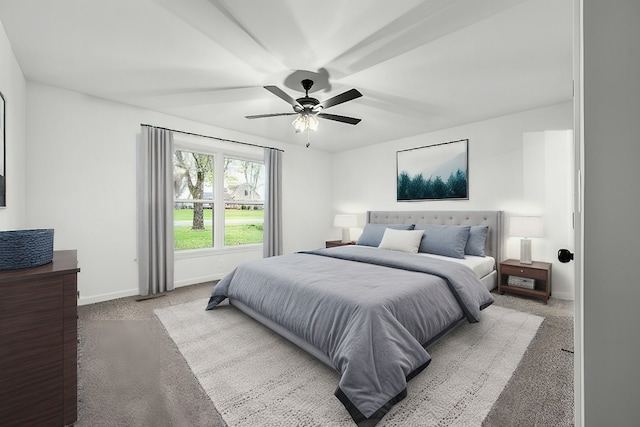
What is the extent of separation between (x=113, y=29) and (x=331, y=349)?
2762 millimetres

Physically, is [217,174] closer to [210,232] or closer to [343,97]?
[210,232]

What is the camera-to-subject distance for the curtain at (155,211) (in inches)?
139

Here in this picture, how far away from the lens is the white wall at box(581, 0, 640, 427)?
0.44 m

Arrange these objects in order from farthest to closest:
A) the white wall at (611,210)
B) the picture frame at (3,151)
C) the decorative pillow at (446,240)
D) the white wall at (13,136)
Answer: the decorative pillow at (446,240) < the white wall at (13,136) < the picture frame at (3,151) < the white wall at (611,210)

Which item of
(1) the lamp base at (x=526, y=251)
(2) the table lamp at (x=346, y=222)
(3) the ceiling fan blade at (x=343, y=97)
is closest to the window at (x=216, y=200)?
(2) the table lamp at (x=346, y=222)

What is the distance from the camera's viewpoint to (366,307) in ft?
5.74

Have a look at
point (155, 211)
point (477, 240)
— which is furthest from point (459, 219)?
point (155, 211)

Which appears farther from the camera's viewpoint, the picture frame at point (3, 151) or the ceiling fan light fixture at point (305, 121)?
the ceiling fan light fixture at point (305, 121)

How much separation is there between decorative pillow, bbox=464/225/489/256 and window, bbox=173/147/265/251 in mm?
3425

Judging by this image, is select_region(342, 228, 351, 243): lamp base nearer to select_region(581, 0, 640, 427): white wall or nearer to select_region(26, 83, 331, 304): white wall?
select_region(26, 83, 331, 304): white wall

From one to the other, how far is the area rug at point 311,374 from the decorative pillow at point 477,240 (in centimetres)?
109

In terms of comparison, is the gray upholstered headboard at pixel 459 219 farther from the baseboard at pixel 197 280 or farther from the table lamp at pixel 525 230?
the baseboard at pixel 197 280

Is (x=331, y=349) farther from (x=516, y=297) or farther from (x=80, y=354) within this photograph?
(x=516, y=297)

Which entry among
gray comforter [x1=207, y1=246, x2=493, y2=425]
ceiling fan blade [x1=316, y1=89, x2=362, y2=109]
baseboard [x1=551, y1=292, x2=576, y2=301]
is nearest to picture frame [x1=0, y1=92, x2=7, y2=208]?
gray comforter [x1=207, y1=246, x2=493, y2=425]
